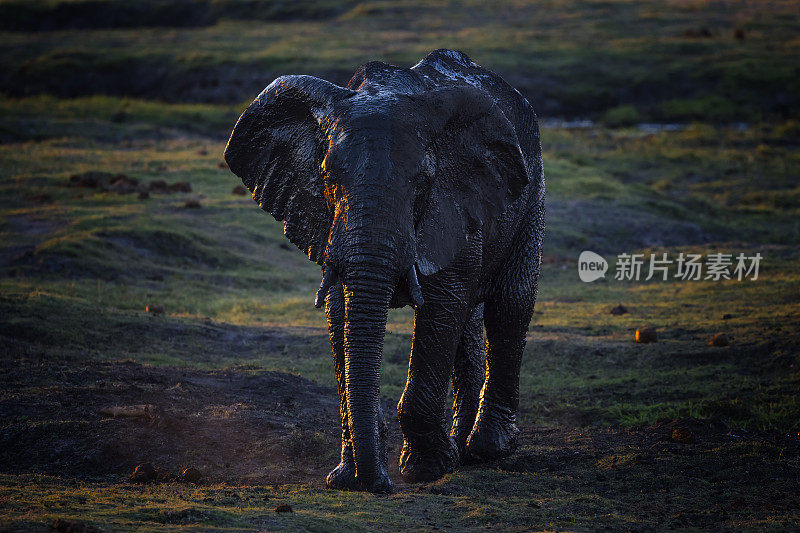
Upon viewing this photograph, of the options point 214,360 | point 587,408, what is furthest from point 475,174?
point 214,360

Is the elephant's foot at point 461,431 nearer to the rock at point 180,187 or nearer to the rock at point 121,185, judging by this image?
the rock at point 121,185

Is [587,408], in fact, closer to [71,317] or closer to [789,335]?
[789,335]

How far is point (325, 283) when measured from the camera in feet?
20.5

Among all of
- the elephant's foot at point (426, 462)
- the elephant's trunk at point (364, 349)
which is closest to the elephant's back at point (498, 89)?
the elephant's trunk at point (364, 349)

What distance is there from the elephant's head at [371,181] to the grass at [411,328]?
1.36 m

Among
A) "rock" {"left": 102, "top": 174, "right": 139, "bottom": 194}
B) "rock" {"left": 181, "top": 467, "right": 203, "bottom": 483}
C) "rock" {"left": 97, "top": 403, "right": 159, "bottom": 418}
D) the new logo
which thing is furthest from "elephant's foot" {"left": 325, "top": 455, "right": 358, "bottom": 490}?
"rock" {"left": 102, "top": 174, "right": 139, "bottom": 194}

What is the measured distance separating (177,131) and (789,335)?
956 inches

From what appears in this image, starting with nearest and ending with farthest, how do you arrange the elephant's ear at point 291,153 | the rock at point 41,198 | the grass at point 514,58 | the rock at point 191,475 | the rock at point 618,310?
the elephant's ear at point 291,153
the rock at point 191,475
the rock at point 618,310
the rock at point 41,198
the grass at point 514,58

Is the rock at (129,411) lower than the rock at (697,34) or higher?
lower

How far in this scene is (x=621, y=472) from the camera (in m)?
7.98

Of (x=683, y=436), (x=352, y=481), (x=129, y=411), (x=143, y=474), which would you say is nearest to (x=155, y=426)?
(x=129, y=411)

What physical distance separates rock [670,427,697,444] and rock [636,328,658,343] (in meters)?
3.91

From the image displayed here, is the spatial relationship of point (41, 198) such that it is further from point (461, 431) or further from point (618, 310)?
point (461, 431)

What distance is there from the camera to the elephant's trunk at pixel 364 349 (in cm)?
620
